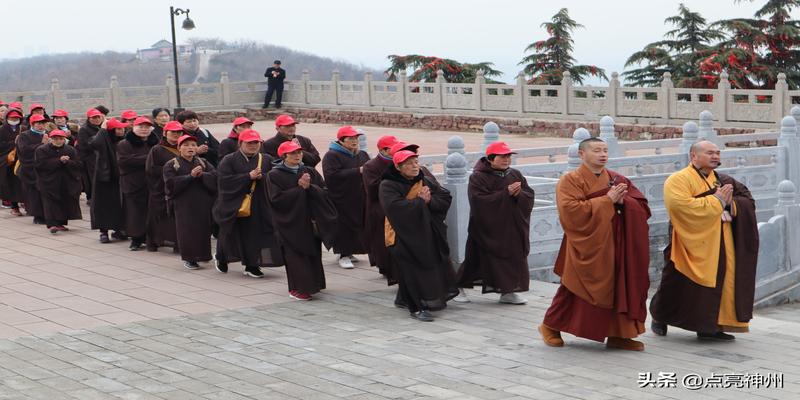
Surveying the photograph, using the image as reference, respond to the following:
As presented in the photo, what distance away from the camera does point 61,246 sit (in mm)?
13766

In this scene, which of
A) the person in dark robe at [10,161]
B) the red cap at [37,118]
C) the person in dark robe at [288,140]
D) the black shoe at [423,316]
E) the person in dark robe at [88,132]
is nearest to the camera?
the black shoe at [423,316]

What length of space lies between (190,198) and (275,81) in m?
22.3

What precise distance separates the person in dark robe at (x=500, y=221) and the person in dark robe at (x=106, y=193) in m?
5.54

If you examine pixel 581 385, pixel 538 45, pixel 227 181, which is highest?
pixel 538 45

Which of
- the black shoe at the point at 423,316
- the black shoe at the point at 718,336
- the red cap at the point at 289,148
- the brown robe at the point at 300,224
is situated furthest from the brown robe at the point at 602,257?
the red cap at the point at 289,148

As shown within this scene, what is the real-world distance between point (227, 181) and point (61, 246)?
10.7ft

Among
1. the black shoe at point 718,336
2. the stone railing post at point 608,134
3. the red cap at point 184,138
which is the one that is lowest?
the black shoe at point 718,336

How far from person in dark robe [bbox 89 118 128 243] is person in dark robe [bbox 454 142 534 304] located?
554cm

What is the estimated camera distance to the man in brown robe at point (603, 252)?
26.3 feet

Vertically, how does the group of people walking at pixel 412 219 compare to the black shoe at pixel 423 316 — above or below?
above

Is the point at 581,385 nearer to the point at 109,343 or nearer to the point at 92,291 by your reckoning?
the point at 109,343

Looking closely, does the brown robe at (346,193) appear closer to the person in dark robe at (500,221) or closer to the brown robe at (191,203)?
the brown robe at (191,203)

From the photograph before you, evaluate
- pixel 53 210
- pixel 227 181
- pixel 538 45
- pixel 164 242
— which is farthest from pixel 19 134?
pixel 538 45

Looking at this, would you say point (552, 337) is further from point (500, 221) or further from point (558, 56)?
point (558, 56)
